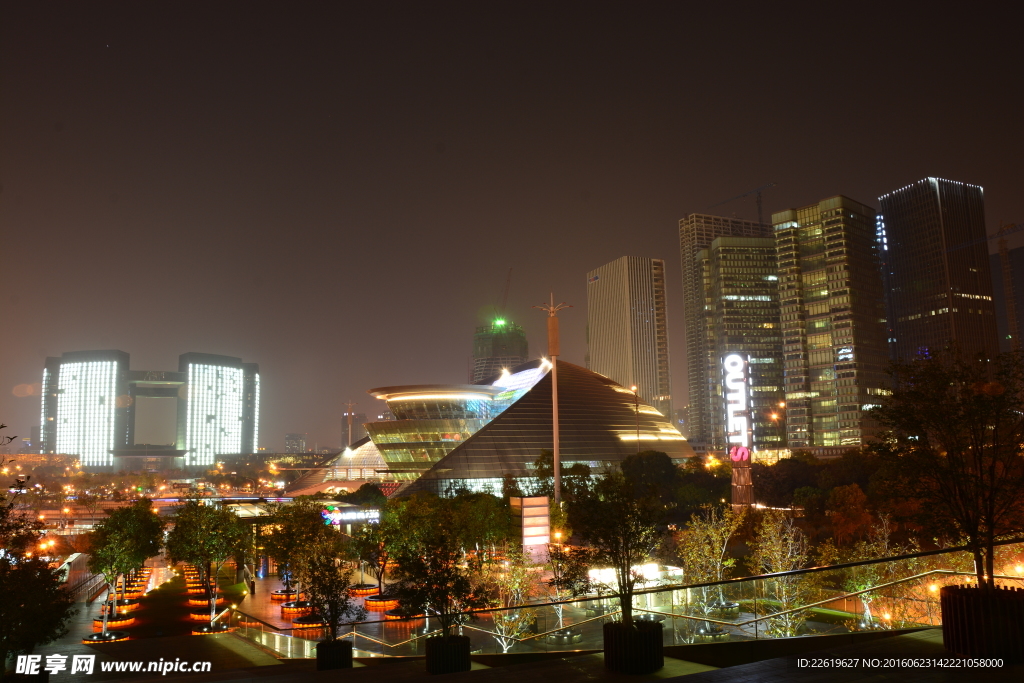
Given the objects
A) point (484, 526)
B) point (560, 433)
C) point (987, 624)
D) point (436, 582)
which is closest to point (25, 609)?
point (436, 582)

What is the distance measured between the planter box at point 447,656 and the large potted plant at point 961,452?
32.2 feet


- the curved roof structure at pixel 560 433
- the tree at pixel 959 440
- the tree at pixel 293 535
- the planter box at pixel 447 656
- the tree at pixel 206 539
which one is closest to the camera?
the tree at pixel 959 440

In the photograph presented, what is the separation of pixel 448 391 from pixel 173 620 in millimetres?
72616

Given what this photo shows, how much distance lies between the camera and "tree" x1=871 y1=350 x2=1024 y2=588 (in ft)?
41.7

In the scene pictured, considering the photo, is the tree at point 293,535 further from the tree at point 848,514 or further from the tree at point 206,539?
the tree at point 848,514

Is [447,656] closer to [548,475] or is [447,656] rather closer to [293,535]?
[293,535]

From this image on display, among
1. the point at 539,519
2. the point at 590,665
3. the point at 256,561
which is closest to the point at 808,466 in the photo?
the point at 539,519

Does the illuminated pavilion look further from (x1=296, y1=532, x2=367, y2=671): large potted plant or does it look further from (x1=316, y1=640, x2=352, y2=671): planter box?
(x1=316, y1=640, x2=352, y2=671): planter box

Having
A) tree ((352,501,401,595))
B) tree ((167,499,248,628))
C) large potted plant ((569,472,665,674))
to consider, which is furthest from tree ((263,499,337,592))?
large potted plant ((569,472,665,674))

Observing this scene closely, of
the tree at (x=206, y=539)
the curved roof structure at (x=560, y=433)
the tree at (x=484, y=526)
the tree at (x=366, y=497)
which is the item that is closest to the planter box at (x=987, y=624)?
the tree at (x=484, y=526)

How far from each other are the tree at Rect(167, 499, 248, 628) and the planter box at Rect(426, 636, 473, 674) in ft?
114

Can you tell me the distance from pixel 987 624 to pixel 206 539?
1872 inches

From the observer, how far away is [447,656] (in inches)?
681

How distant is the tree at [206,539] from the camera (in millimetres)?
49125
